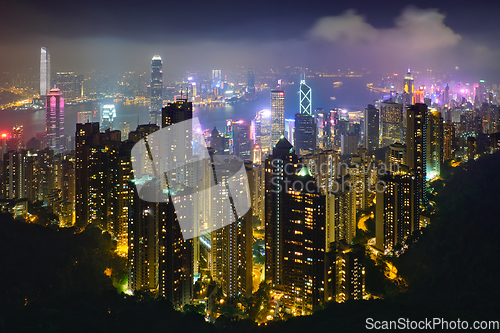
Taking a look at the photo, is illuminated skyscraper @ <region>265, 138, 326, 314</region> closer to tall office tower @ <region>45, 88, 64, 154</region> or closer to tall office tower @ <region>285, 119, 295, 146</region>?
tall office tower @ <region>45, 88, 64, 154</region>

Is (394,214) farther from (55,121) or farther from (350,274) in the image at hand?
(55,121)

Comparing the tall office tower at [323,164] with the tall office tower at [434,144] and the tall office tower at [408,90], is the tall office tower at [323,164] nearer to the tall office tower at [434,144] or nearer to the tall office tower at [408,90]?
the tall office tower at [434,144]

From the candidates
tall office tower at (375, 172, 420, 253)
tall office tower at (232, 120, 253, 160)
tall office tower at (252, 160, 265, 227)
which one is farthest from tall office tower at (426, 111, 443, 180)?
tall office tower at (252, 160, 265, 227)

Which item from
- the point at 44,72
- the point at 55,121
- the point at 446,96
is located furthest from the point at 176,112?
the point at 446,96

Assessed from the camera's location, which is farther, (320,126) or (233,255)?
(320,126)

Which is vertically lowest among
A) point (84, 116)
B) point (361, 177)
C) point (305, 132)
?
point (361, 177)

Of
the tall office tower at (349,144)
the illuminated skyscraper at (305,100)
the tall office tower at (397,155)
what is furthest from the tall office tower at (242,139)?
the illuminated skyscraper at (305,100)

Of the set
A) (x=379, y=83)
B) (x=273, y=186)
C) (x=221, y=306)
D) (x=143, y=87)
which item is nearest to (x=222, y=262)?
(x=221, y=306)
